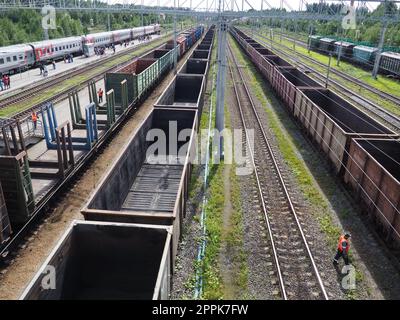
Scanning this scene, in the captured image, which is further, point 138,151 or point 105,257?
point 138,151

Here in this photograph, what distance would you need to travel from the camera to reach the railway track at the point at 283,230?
9.31m

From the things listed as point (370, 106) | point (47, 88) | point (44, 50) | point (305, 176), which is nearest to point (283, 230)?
point (305, 176)

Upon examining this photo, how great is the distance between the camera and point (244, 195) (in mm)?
13953

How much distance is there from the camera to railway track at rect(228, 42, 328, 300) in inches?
367

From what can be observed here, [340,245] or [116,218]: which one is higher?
[116,218]

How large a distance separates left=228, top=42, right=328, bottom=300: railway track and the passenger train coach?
89.6 feet

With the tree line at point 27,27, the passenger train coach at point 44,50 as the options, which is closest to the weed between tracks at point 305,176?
the passenger train coach at point 44,50

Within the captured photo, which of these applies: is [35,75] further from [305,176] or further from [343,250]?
[343,250]

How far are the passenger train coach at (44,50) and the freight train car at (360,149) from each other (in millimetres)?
28143

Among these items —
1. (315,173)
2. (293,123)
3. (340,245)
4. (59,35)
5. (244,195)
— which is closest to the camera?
(340,245)
